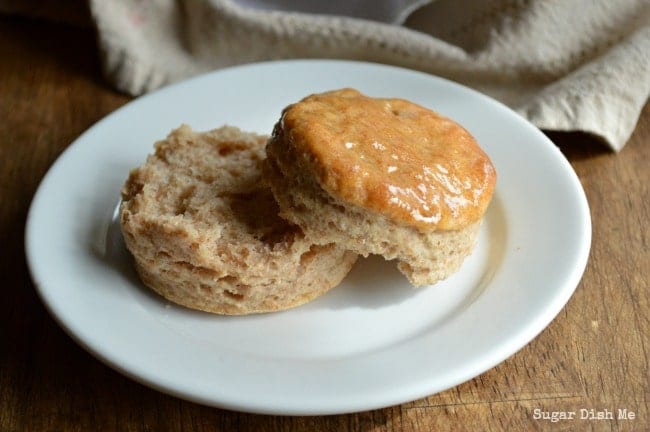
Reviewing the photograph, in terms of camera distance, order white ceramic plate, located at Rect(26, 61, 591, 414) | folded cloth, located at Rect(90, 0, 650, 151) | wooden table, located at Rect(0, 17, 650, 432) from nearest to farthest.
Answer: white ceramic plate, located at Rect(26, 61, 591, 414) < wooden table, located at Rect(0, 17, 650, 432) < folded cloth, located at Rect(90, 0, 650, 151)

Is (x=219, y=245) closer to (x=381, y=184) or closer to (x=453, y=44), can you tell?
(x=381, y=184)

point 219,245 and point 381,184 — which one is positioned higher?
point 381,184

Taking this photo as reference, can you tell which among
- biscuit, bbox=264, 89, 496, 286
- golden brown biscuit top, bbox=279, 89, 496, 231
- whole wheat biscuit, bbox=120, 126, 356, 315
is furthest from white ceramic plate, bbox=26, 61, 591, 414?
golden brown biscuit top, bbox=279, 89, 496, 231

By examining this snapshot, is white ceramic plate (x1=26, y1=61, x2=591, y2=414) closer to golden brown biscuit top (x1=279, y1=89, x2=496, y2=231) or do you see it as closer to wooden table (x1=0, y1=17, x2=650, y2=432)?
wooden table (x1=0, y1=17, x2=650, y2=432)

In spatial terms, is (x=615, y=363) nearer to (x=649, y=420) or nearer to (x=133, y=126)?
(x=649, y=420)

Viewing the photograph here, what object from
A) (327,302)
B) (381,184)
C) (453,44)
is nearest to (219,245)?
(327,302)

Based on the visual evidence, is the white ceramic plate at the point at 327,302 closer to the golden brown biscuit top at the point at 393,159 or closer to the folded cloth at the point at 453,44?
the golden brown biscuit top at the point at 393,159

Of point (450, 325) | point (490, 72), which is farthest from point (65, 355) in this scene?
point (490, 72)
